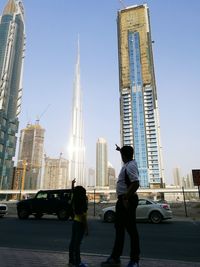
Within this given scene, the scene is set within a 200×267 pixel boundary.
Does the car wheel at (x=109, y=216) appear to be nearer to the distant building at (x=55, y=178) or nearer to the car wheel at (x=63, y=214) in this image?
the car wheel at (x=63, y=214)

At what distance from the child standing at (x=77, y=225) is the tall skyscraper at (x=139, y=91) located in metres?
136

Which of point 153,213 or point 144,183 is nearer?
point 153,213

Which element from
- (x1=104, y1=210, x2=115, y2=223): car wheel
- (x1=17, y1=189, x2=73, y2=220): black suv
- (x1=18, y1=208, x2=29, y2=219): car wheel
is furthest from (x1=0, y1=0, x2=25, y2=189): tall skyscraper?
(x1=104, y1=210, x2=115, y2=223): car wheel

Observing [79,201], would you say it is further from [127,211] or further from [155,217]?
[155,217]

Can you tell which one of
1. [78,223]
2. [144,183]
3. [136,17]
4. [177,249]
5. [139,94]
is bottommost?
[177,249]

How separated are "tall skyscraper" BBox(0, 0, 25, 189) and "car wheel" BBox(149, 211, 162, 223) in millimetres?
138996

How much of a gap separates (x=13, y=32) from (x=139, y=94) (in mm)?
104553

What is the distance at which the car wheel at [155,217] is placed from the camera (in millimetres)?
14227

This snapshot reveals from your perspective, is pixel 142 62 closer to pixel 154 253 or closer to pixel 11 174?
pixel 11 174

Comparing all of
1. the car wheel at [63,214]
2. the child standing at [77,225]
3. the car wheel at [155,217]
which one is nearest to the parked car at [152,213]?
the car wheel at [155,217]

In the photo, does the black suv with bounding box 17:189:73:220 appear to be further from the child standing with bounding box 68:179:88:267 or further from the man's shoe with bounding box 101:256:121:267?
the man's shoe with bounding box 101:256:121:267

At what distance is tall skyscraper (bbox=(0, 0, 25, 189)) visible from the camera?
148 m

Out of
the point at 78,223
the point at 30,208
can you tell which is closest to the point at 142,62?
the point at 30,208

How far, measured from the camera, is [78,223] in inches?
176
